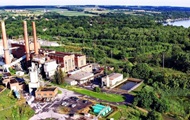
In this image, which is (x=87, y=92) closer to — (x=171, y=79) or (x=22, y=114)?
(x=22, y=114)

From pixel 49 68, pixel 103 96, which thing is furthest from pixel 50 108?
pixel 49 68

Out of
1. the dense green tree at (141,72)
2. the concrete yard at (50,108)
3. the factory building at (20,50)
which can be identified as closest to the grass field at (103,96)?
the concrete yard at (50,108)

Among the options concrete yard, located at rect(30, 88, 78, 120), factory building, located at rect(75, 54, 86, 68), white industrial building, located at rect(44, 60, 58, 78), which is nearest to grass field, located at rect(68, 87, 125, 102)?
concrete yard, located at rect(30, 88, 78, 120)

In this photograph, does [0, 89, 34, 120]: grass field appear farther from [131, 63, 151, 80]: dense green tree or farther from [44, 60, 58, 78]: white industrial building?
[131, 63, 151, 80]: dense green tree

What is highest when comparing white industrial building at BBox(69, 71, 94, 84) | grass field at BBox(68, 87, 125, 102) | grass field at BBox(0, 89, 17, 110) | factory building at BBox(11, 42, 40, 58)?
factory building at BBox(11, 42, 40, 58)

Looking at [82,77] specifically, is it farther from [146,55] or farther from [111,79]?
[146,55]

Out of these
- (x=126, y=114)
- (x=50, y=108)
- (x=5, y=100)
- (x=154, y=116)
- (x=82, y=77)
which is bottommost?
(x=126, y=114)

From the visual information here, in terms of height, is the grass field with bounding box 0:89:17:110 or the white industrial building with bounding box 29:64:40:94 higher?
the white industrial building with bounding box 29:64:40:94

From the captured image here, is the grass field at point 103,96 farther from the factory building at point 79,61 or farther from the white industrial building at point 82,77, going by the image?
the factory building at point 79,61
